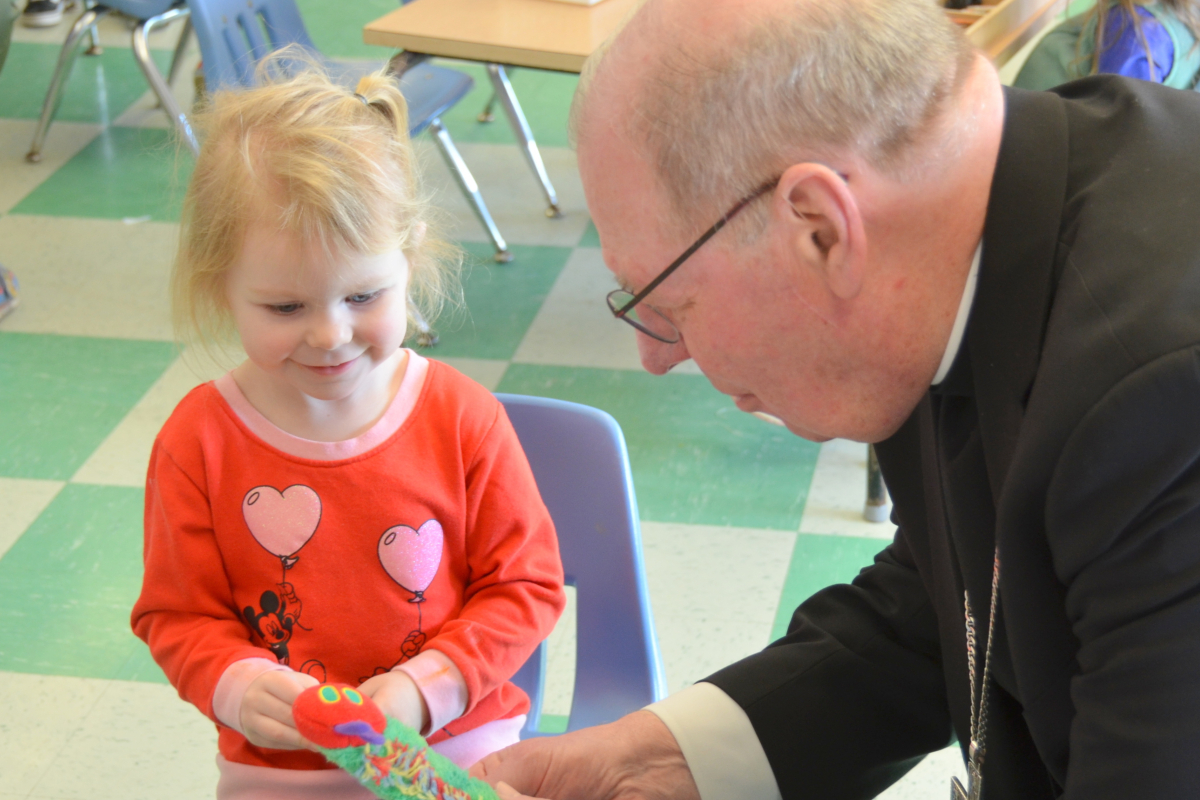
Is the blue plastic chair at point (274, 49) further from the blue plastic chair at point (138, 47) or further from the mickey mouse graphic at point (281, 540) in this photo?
the mickey mouse graphic at point (281, 540)

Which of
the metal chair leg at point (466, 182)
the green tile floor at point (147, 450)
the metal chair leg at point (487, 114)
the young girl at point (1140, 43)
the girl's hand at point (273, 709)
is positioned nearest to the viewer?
the girl's hand at point (273, 709)

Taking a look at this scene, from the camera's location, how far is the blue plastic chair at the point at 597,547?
1420 millimetres

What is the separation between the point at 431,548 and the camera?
4.05 feet

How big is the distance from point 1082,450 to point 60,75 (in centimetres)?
408

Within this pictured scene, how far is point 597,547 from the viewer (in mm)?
1438

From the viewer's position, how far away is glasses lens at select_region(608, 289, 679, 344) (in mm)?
1007

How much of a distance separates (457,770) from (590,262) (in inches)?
104

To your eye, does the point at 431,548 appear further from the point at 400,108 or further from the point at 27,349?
the point at 27,349

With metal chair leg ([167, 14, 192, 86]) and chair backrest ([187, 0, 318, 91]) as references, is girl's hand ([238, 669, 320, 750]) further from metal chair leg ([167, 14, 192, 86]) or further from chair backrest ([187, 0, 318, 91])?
metal chair leg ([167, 14, 192, 86])

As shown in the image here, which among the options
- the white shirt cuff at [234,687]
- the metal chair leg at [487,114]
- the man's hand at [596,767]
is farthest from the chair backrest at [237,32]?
the man's hand at [596,767]

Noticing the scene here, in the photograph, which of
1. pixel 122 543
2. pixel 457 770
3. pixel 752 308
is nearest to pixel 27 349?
pixel 122 543

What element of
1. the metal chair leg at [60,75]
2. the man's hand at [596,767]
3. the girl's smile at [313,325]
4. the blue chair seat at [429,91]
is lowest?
the metal chair leg at [60,75]

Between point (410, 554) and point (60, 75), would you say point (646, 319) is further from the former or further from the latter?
point (60, 75)

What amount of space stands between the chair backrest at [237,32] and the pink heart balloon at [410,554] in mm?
1701
